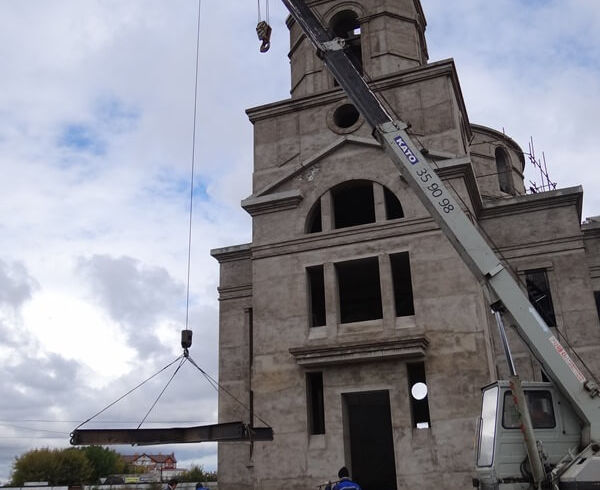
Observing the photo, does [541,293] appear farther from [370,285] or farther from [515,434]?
[515,434]

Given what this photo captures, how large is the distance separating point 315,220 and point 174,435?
11.1 meters

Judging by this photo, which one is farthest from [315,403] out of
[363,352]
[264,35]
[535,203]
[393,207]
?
[264,35]

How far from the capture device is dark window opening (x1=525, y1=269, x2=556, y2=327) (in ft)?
82.4

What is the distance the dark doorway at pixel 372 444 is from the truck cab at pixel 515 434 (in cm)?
1504

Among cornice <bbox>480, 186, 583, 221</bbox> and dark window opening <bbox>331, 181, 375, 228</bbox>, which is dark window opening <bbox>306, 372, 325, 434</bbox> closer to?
dark window opening <bbox>331, 181, 375, 228</bbox>

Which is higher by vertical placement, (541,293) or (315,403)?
(541,293)

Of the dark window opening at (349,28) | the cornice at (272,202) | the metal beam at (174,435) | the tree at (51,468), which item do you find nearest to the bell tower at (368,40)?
the dark window opening at (349,28)

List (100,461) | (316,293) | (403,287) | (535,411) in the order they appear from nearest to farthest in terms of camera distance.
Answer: (535,411) → (316,293) → (403,287) → (100,461)

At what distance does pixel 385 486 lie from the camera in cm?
2816

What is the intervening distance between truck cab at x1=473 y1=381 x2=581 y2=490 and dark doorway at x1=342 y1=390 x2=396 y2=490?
1504 centimetres

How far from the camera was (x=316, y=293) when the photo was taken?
27.7 meters

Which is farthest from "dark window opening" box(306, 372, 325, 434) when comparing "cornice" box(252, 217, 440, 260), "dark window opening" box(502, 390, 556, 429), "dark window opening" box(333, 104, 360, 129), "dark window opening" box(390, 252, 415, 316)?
"dark window opening" box(502, 390, 556, 429)

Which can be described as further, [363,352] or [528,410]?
[363,352]

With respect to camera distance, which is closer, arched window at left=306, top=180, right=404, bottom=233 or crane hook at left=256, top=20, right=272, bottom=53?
crane hook at left=256, top=20, right=272, bottom=53
